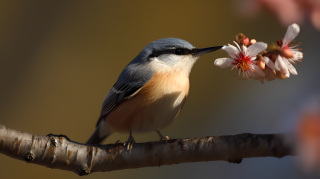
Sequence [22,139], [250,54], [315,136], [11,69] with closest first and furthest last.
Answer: [315,136]
[250,54]
[22,139]
[11,69]

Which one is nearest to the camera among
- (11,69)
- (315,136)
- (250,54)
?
(315,136)

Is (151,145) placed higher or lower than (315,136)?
lower

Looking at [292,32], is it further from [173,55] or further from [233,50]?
[173,55]

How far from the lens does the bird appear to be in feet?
4.19

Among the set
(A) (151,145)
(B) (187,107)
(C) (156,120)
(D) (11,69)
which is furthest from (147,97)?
(D) (11,69)

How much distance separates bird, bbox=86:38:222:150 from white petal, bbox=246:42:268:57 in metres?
0.42

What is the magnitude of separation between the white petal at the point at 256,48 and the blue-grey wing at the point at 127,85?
24.6 inches

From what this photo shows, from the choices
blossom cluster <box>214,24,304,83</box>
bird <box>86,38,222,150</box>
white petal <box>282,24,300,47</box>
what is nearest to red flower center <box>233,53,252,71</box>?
blossom cluster <box>214,24,304,83</box>

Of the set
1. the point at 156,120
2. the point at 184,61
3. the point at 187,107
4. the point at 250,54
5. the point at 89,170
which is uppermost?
the point at 250,54

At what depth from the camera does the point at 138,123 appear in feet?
4.33

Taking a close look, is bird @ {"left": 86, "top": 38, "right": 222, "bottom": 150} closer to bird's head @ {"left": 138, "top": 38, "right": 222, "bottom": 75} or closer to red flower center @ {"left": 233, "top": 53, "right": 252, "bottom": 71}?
bird's head @ {"left": 138, "top": 38, "right": 222, "bottom": 75}

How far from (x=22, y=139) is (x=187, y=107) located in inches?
74.2

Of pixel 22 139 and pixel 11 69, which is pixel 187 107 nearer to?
pixel 11 69

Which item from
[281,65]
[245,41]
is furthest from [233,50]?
[281,65]
